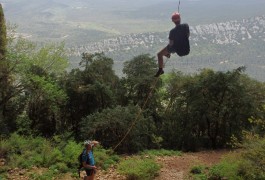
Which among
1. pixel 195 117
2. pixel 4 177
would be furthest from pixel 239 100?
pixel 4 177

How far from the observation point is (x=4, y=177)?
13.0 meters

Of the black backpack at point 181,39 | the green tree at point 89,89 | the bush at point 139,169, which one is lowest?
the bush at point 139,169

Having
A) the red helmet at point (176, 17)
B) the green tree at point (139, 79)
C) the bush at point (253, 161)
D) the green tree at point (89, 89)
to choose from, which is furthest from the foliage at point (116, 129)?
the red helmet at point (176, 17)

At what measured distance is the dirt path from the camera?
14.9 m

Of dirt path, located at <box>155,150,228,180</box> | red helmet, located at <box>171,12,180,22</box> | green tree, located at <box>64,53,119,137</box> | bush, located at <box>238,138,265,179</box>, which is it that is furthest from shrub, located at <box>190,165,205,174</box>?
green tree, located at <box>64,53,119,137</box>

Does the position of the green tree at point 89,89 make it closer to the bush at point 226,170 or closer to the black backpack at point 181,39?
the bush at point 226,170

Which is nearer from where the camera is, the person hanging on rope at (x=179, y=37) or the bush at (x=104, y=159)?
the person hanging on rope at (x=179, y=37)

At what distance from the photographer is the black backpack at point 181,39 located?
409 inches

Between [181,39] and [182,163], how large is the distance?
7.90 metres

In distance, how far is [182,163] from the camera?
1670 cm

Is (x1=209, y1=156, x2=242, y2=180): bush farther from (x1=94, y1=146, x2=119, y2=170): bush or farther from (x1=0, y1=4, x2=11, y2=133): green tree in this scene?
(x1=0, y1=4, x2=11, y2=133): green tree

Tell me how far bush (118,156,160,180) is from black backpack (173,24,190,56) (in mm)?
5181

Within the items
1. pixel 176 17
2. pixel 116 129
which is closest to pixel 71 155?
pixel 116 129

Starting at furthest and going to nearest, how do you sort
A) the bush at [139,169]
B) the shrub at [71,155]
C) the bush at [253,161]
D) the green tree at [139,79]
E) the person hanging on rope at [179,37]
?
the green tree at [139,79], the shrub at [71,155], the bush at [139,169], the bush at [253,161], the person hanging on rope at [179,37]
